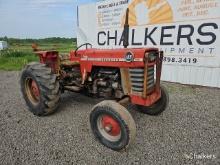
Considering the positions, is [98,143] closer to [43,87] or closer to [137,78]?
[137,78]

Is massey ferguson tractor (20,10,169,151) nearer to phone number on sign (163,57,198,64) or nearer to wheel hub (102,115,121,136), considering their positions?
wheel hub (102,115,121,136)

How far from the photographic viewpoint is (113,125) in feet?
10.3

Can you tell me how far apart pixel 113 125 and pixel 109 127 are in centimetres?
8

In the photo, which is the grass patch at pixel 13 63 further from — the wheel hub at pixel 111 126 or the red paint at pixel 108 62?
the wheel hub at pixel 111 126

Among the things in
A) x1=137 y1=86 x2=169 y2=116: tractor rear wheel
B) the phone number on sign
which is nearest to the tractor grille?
x1=137 y1=86 x2=169 y2=116: tractor rear wheel

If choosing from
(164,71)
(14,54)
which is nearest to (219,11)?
(164,71)

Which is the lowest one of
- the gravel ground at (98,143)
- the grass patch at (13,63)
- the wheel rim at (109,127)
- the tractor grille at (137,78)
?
the gravel ground at (98,143)

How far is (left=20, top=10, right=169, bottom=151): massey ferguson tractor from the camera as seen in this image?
3.11 meters

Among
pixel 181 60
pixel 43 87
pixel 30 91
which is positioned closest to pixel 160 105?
pixel 43 87

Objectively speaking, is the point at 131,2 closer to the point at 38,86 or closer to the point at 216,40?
the point at 216,40

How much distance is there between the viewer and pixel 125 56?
129 inches

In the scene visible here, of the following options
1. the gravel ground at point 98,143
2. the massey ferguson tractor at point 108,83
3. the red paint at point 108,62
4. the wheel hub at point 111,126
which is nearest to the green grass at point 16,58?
the red paint at point 108,62

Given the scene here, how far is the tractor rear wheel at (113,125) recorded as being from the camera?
115 inches

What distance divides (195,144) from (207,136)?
386 mm
